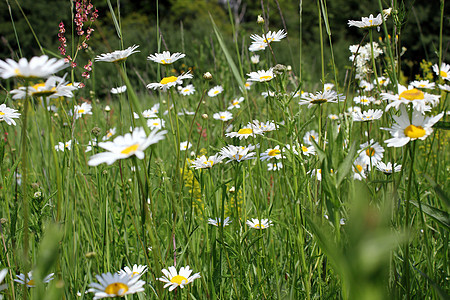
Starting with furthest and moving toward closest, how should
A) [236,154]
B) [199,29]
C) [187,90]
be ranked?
[199,29] < [187,90] < [236,154]

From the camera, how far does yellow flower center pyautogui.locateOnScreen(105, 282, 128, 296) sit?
52cm

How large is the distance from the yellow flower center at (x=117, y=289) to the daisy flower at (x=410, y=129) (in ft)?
1.51

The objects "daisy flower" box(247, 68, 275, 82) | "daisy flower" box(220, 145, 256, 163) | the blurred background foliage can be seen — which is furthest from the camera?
the blurred background foliage

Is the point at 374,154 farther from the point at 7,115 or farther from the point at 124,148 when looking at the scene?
the point at 7,115

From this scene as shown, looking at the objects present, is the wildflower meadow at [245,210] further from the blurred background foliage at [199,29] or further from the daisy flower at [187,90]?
the blurred background foliage at [199,29]

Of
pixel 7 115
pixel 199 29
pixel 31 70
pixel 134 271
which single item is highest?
pixel 31 70

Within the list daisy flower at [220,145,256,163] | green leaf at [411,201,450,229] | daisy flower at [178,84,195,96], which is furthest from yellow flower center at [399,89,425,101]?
daisy flower at [178,84,195,96]

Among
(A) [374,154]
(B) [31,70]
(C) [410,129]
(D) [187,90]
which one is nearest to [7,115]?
(B) [31,70]

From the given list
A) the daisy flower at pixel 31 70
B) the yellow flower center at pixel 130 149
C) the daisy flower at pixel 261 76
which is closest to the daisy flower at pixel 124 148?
the yellow flower center at pixel 130 149

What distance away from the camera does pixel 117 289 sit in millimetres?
532

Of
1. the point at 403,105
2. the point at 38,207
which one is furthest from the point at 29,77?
the point at 403,105

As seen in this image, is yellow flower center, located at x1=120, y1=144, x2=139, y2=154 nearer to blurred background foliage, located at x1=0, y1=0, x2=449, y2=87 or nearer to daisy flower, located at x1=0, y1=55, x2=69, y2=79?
daisy flower, located at x1=0, y1=55, x2=69, y2=79

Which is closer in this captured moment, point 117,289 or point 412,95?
point 117,289

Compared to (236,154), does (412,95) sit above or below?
above
